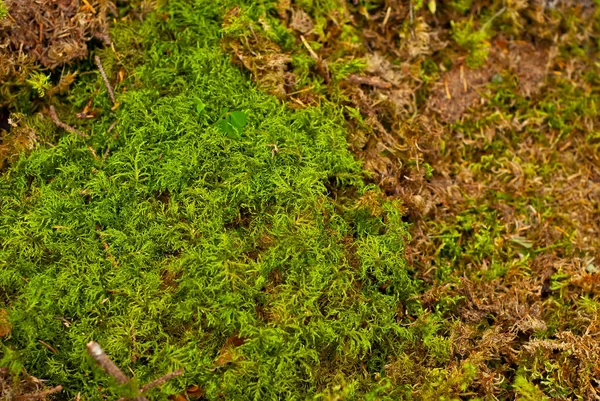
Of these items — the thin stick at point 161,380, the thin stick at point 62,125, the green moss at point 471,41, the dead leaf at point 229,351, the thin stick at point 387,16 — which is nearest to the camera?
the thin stick at point 161,380

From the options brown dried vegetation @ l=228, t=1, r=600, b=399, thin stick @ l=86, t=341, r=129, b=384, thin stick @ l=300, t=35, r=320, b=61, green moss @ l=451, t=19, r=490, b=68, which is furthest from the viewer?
green moss @ l=451, t=19, r=490, b=68

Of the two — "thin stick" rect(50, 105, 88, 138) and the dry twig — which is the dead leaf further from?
"thin stick" rect(50, 105, 88, 138)

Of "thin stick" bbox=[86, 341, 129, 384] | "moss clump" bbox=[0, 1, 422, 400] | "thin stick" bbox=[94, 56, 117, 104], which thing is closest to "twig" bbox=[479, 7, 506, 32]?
"moss clump" bbox=[0, 1, 422, 400]

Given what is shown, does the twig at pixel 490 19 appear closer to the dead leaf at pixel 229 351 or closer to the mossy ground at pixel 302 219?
the mossy ground at pixel 302 219

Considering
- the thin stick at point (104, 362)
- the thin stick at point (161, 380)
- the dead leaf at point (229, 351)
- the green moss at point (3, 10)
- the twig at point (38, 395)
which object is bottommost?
the dead leaf at point (229, 351)

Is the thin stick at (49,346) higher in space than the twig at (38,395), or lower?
higher

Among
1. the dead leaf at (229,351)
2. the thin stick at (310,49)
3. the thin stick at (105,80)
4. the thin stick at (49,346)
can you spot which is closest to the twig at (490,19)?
the thin stick at (310,49)

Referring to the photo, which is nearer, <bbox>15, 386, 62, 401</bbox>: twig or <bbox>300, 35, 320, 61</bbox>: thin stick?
<bbox>15, 386, 62, 401</bbox>: twig

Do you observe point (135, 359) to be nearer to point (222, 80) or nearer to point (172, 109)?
point (172, 109)

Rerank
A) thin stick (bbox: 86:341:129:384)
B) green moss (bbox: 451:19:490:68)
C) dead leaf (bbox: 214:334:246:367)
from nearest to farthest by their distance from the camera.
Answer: thin stick (bbox: 86:341:129:384) → dead leaf (bbox: 214:334:246:367) → green moss (bbox: 451:19:490:68)
